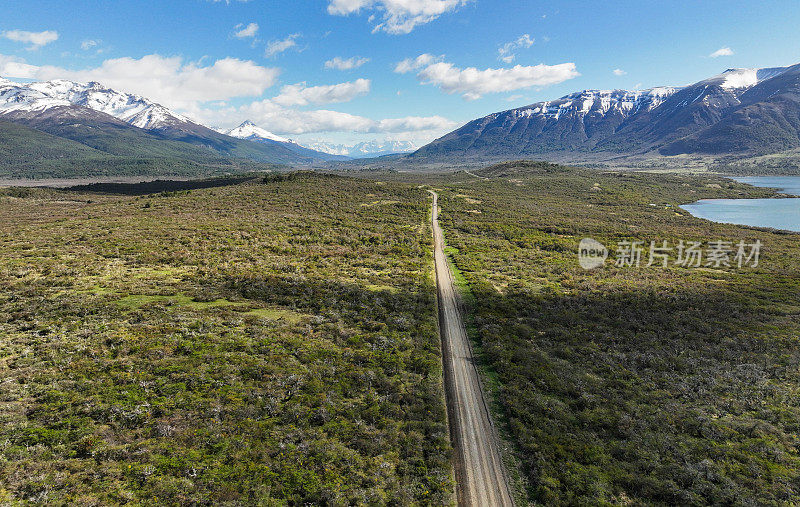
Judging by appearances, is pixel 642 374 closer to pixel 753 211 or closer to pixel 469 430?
pixel 469 430

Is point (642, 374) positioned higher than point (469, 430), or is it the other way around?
point (642, 374)

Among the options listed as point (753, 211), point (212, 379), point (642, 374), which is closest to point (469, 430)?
point (642, 374)

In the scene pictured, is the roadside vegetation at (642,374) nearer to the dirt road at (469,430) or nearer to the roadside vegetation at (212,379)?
the dirt road at (469,430)

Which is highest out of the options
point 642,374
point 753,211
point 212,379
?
point 753,211

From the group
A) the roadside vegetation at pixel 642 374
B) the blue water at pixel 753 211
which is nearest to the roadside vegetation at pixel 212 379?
the roadside vegetation at pixel 642 374

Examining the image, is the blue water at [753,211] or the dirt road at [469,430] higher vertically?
the blue water at [753,211]

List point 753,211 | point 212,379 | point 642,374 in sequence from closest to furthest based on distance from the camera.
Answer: point 212,379, point 642,374, point 753,211

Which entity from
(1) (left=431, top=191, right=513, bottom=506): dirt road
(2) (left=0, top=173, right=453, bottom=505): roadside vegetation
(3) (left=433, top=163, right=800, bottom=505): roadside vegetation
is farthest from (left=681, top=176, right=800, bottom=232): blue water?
(2) (left=0, top=173, right=453, bottom=505): roadside vegetation

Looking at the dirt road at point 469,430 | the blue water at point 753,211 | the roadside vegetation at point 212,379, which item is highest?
the blue water at point 753,211
